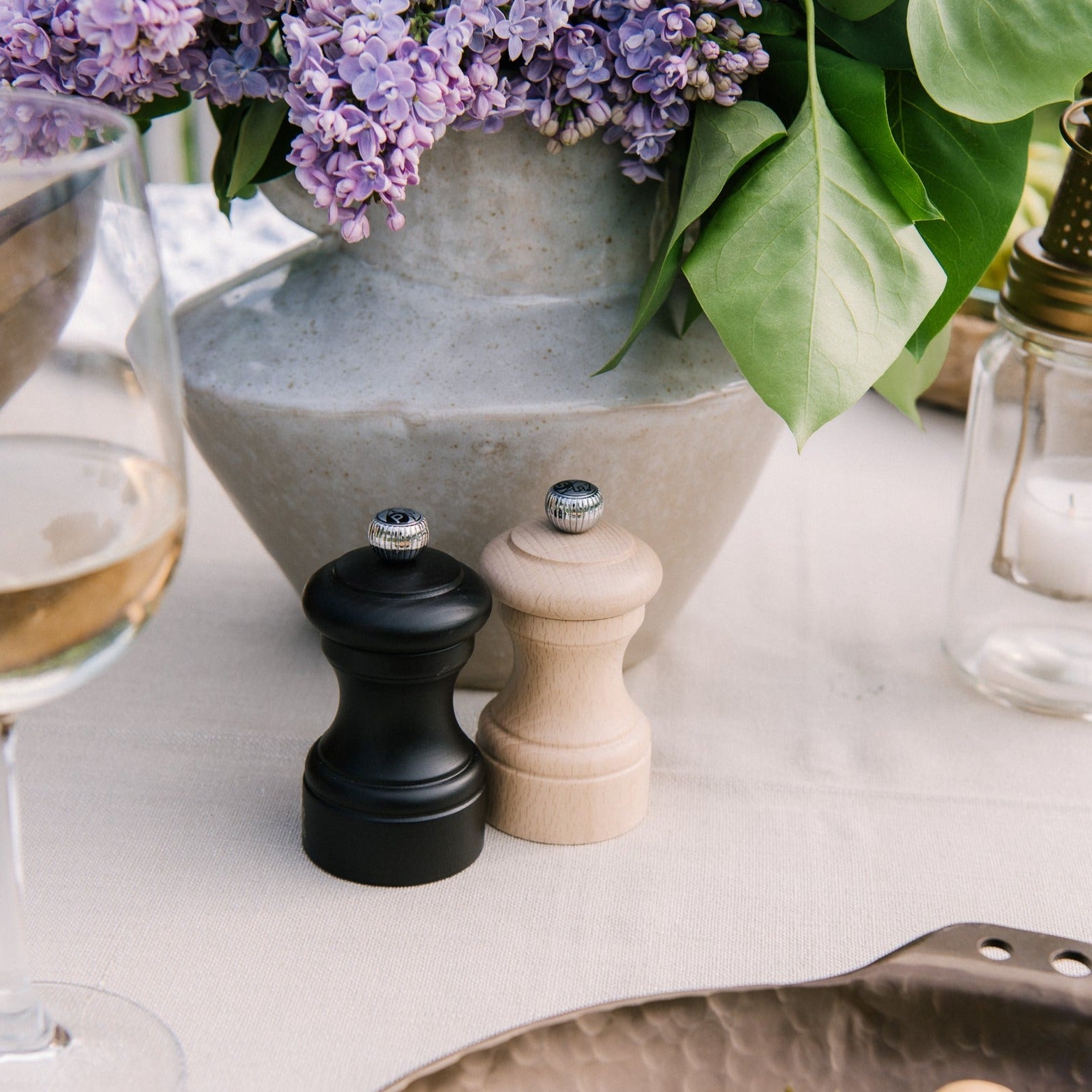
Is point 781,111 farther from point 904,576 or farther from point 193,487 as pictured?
point 193,487

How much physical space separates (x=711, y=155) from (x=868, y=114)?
0.17 feet

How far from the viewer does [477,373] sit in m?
0.48

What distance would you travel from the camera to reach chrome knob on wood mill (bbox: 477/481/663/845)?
17.3 inches

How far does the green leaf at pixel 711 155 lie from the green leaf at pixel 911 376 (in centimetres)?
13

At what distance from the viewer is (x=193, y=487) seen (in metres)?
0.73

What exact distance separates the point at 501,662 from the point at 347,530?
0.09 metres

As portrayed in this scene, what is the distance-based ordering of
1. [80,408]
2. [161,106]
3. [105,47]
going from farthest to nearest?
[161,106] → [105,47] → [80,408]

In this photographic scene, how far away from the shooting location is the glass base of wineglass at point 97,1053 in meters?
0.34

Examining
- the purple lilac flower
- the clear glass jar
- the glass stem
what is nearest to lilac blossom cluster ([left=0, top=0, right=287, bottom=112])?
the purple lilac flower

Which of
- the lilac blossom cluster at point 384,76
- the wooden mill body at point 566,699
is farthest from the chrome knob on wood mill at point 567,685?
the lilac blossom cluster at point 384,76

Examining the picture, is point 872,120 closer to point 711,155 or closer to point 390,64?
point 711,155

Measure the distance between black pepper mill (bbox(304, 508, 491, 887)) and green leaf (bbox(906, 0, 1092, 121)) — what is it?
222 mm

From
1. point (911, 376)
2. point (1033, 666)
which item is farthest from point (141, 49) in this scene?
point (1033, 666)

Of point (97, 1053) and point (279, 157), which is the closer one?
point (97, 1053)
